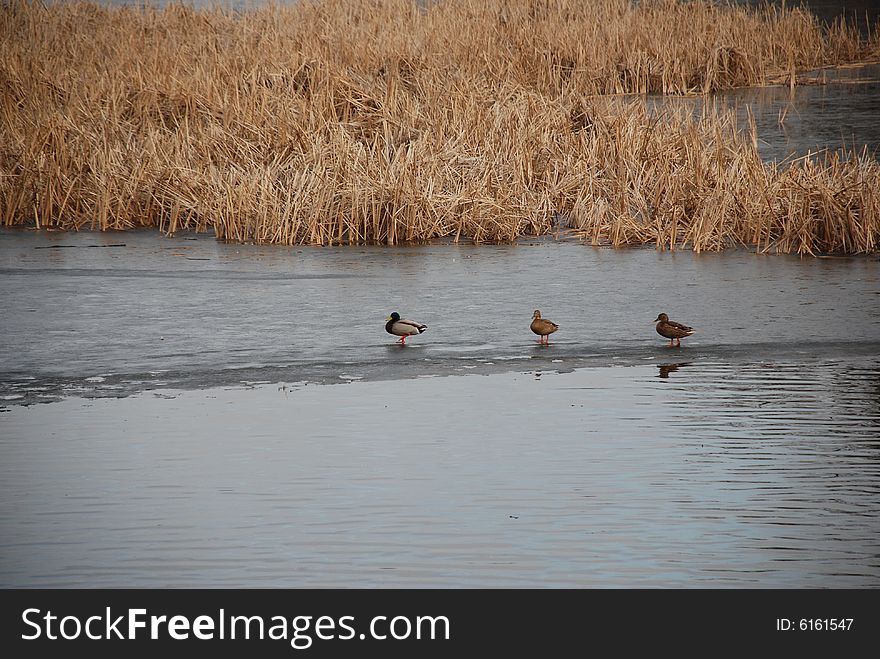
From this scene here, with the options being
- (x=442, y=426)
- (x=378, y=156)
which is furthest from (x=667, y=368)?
(x=378, y=156)

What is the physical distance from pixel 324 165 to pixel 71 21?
1340 cm

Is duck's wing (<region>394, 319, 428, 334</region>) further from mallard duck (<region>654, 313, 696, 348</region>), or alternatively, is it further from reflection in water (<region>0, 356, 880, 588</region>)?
mallard duck (<region>654, 313, 696, 348</region>)

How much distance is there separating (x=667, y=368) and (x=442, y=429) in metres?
2.17

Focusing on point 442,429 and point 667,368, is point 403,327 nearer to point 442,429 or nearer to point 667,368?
point 667,368

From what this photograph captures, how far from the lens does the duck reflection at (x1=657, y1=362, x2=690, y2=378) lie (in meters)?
8.91

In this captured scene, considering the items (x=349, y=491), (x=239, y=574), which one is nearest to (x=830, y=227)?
(x=349, y=491)

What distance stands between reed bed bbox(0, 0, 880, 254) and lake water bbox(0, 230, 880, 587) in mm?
1413

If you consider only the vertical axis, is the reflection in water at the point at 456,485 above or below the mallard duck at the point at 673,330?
below

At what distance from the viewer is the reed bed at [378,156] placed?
1434 centimetres

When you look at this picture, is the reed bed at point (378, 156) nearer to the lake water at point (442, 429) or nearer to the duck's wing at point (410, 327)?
the lake water at point (442, 429)

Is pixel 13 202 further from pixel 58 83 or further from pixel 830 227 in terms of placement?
pixel 830 227

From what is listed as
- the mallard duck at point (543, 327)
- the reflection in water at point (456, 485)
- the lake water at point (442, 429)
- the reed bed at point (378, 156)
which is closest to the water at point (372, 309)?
the lake water at point (442, 429)

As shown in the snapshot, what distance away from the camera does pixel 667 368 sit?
910 centimetres

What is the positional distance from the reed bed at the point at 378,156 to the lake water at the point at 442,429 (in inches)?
55.6
